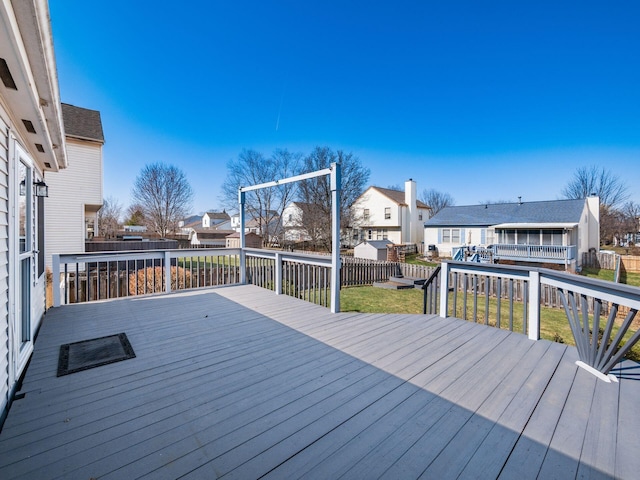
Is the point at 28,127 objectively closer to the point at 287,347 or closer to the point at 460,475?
the point at 287,347

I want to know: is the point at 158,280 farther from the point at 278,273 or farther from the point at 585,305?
the point at 585,305

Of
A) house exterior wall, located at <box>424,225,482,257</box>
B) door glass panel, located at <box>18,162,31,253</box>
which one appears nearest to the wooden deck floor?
door glass panel, located at <box>18,162,31,253</box>

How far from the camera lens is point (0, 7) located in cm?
116

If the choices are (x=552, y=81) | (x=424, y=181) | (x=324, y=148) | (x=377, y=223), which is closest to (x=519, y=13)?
(x=552, y=81)

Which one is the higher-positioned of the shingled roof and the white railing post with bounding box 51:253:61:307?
the shingled roof

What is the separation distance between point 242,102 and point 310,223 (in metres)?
13.3

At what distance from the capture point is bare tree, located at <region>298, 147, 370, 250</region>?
25.2 meters

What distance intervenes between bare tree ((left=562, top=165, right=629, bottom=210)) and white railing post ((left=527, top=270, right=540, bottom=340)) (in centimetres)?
3198

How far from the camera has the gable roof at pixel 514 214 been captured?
1840cm

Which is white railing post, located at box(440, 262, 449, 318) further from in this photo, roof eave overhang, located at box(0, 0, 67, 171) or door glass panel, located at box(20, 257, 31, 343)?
door glass panel, located at box(20, 257, 31, 343)

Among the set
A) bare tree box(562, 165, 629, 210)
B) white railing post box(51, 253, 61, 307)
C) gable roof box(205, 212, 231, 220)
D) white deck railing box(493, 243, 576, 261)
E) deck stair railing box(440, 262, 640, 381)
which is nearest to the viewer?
deck stair railing box(440, 262, 640, 381)

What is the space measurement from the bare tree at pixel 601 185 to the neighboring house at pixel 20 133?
35.9m

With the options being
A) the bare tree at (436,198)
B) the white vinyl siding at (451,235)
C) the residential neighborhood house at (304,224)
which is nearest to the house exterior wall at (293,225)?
the residential neighborhood house at (304,224)

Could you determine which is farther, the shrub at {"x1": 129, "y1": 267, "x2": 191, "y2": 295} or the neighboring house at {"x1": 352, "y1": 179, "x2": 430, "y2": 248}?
the neighboring house at {"x1": 352, "y1": 179, "x2": 430, "y2": 248}
